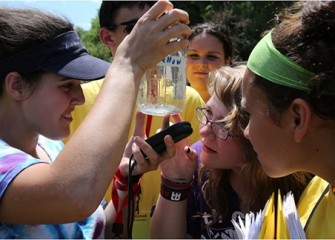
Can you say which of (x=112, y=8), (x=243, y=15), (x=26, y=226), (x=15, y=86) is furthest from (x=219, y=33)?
(x=243, y=15)

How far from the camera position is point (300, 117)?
1149 millimetres

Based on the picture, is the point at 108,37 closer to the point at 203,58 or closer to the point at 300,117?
the point at 203,58

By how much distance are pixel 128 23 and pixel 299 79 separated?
5.01 ft

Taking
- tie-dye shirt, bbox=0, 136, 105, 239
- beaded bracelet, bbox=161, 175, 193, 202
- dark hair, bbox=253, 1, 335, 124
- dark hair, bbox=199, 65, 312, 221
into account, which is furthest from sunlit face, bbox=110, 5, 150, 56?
dark hair, bbox=253, 1, 335, 124

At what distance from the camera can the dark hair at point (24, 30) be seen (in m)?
1.34

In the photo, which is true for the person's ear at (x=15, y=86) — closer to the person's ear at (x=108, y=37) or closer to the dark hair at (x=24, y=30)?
the dark hair at (x=24, y=30)

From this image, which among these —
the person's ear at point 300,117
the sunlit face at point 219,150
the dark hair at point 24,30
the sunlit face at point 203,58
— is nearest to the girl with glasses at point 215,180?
the sunlit face at point 219,150

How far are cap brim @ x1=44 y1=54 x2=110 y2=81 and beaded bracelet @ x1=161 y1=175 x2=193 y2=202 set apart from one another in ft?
2.18

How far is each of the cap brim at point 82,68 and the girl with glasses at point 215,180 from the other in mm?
660

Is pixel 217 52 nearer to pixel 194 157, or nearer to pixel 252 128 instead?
pixel 194 157

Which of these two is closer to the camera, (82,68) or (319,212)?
(319,212)

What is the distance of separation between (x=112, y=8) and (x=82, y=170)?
161cm

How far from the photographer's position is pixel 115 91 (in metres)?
1.21

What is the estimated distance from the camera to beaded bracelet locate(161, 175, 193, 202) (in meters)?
1.91
